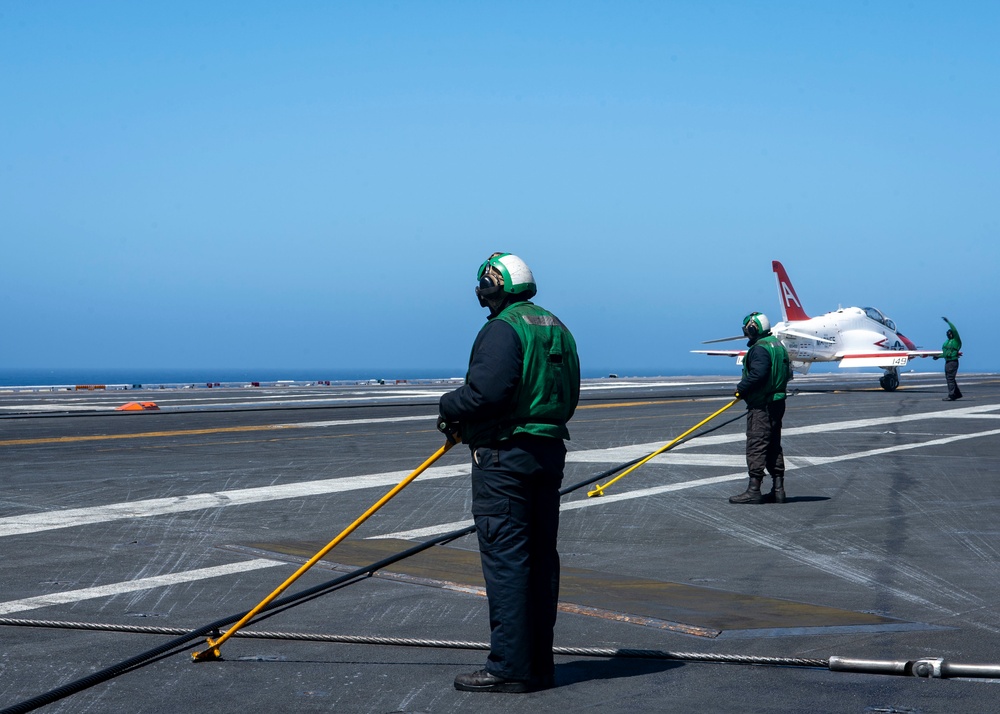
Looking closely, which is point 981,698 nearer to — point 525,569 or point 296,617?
point 525,569

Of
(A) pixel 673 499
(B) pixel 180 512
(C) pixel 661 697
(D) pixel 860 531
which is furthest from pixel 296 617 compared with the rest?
(A) pixel 673 499

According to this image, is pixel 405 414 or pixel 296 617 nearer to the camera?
pixel 296 617

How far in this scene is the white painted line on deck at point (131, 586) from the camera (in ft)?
22.8

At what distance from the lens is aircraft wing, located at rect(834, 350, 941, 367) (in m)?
41.5

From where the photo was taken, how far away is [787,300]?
44.3m

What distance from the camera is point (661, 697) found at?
5078 millimetres

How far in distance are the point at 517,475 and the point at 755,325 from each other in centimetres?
814

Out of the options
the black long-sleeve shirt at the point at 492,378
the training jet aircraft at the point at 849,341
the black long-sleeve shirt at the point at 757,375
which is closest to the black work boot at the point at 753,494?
the black long-sleeve shirt at the point at 757,375

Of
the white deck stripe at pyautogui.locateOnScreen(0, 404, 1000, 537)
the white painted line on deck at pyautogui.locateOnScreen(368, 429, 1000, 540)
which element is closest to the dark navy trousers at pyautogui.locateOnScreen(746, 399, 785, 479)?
the white painted line on deck at pyautogui.locateOnScreen(368, 429, 1000, 540)

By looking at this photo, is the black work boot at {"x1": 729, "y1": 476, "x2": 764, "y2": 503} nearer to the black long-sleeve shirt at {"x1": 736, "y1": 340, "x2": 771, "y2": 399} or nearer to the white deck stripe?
the black long-sleeve shirt at {"x1": 736, "y1": 340, "x2": 771, "y2": 399}

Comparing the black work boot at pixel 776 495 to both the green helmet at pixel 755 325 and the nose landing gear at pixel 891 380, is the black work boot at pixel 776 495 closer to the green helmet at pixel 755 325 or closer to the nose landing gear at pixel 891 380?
the green helmet at pixel 755 325

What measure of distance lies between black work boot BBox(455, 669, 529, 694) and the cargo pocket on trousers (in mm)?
611

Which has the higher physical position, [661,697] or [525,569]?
[525,569]

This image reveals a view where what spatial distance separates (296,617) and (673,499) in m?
6.67
